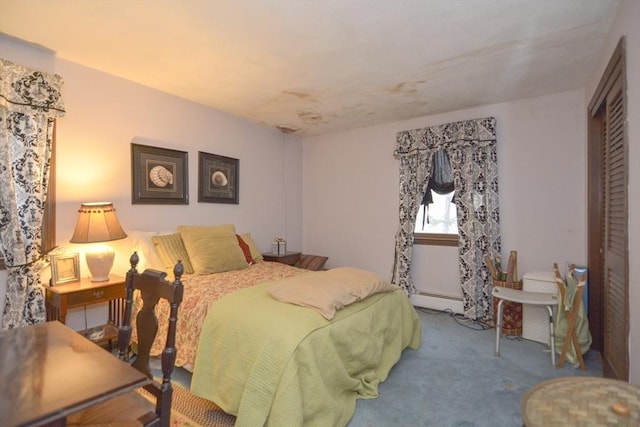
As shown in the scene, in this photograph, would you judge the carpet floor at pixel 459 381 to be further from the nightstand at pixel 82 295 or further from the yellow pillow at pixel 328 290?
the nightstand at pixel 82 295

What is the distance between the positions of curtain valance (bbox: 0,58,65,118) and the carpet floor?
2.19 meters

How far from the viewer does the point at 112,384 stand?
0.95 metres

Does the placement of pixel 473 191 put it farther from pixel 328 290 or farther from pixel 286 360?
pixel 286 360

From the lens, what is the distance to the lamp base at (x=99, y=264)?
2.58 metres

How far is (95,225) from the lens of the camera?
8.31 ft

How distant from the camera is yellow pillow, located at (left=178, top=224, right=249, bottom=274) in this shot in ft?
9.92

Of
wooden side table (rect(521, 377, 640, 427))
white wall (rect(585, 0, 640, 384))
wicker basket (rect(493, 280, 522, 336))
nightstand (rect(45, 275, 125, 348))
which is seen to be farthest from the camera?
wicker basket (rect(493, 280, 522, 336))

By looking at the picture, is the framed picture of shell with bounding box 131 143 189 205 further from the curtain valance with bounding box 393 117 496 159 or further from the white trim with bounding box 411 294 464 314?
the white trim with bounding box 411 294 464 314

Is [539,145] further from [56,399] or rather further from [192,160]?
[56,399]

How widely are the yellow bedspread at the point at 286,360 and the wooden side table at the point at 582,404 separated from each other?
3.25ft

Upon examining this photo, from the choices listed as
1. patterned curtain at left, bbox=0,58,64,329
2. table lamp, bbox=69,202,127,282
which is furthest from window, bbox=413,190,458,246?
patterned curtain at left, bbox=0,58,64,329

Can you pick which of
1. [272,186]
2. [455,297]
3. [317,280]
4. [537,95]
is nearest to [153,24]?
[317,280]

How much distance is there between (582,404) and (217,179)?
3640 millimetres

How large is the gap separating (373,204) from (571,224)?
7.14 ft
